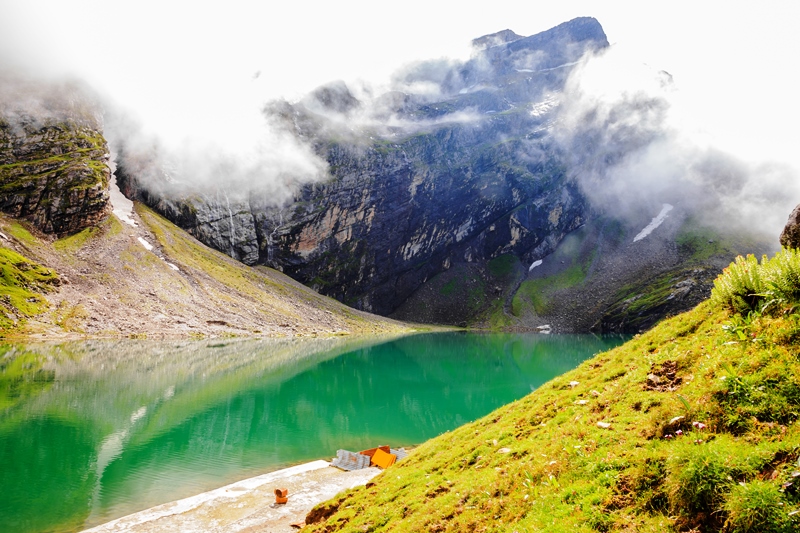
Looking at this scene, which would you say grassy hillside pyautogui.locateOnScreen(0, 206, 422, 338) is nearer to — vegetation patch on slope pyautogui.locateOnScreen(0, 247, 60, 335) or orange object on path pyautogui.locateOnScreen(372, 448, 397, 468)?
vegetation patch on slope pyautogui.locateOnScreen(0, 247, 60, 335)

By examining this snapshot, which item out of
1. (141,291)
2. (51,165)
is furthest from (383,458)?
(51,165)

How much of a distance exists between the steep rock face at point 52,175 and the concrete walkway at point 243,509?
498ft

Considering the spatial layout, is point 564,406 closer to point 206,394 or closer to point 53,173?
point 206,394

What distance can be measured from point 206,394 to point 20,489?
27.4 metres

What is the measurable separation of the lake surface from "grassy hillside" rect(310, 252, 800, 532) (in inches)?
647

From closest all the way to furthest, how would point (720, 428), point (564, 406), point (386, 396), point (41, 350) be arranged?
1. point (720, 428)
2. point (564, 406)
3. point (386, 396)
4. point (41, 350)

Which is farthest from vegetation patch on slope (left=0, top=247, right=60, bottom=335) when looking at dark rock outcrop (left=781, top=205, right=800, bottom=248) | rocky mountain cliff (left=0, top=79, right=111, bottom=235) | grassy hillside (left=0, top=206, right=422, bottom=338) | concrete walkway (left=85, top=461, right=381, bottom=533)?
dark rock outcrop (left=781, top=205, right=800, bottom=248)

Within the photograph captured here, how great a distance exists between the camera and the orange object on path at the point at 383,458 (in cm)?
2691

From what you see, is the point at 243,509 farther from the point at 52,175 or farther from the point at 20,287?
the point at 52,175

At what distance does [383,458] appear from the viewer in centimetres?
2727

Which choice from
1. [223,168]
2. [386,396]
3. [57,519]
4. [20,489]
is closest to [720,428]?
[57,519]

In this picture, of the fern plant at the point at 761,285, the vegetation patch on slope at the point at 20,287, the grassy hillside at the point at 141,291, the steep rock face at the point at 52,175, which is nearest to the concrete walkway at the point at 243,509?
the fern plant at the point at 761,285

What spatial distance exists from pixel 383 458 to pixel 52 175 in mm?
173548

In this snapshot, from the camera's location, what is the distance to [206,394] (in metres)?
49.8
